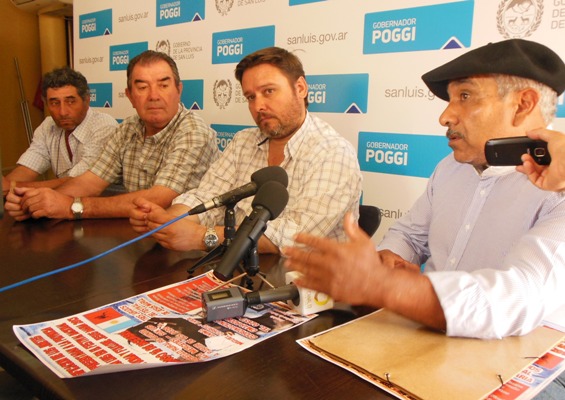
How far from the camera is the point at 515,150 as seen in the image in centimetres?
115

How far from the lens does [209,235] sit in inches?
65.9

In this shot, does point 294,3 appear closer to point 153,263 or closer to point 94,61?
point 153,263

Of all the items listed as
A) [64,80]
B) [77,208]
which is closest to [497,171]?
[77,208]

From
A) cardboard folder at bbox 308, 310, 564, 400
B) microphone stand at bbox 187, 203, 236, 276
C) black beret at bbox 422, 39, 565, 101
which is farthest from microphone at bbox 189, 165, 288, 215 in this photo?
black beret at bbox 422, 39, 565, 101

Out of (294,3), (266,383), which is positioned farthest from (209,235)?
(294,3)

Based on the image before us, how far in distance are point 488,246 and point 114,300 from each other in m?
1.07

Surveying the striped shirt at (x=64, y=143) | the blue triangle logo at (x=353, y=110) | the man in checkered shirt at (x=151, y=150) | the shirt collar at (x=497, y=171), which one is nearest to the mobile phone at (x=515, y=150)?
the shirt collar at (x=497, y=171)

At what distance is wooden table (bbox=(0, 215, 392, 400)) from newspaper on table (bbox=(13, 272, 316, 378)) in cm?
2

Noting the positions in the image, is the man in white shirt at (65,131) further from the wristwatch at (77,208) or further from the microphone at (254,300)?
the microphone at (254,300)

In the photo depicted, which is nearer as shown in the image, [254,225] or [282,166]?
[254,225]

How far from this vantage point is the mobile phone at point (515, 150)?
109cm

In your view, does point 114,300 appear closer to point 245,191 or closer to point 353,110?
point 245,191

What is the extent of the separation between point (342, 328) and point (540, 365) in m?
0.38

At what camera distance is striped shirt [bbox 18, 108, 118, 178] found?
3.48m
